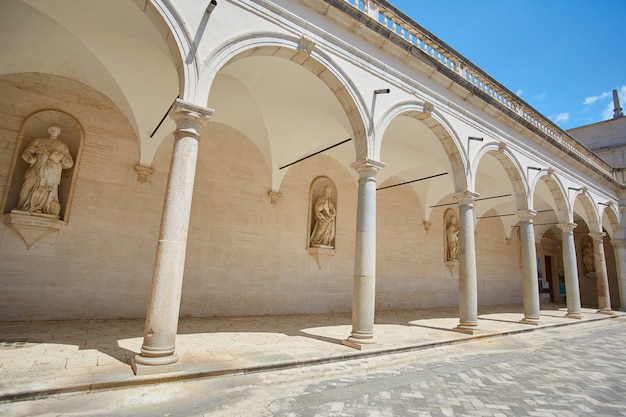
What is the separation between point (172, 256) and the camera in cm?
447

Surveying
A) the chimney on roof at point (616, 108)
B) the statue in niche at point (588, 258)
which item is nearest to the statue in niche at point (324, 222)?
the statue in niche at point (588, 258)

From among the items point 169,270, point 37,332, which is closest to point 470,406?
point 169,270

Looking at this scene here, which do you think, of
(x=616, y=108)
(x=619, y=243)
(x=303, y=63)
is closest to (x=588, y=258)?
(x=619, y=243)

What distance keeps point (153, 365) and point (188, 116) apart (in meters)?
3.27

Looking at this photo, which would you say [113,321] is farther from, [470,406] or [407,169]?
[407,169]

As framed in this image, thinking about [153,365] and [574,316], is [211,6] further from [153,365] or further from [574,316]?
[574,316]

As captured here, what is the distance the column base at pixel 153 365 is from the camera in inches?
158

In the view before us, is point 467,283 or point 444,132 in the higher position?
point 444,132

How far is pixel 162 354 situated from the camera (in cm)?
420

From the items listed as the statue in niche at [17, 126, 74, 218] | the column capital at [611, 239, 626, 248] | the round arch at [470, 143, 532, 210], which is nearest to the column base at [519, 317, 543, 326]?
the round arch at [470, 143, 532, 210]

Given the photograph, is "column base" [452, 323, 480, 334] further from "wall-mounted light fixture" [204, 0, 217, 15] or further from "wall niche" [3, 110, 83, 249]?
"wall niche" [3, 110, 83, 249]

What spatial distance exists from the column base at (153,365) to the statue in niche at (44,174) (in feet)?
16.3

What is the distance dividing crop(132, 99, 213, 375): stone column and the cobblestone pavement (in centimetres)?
39

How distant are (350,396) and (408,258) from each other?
10.3 metres
